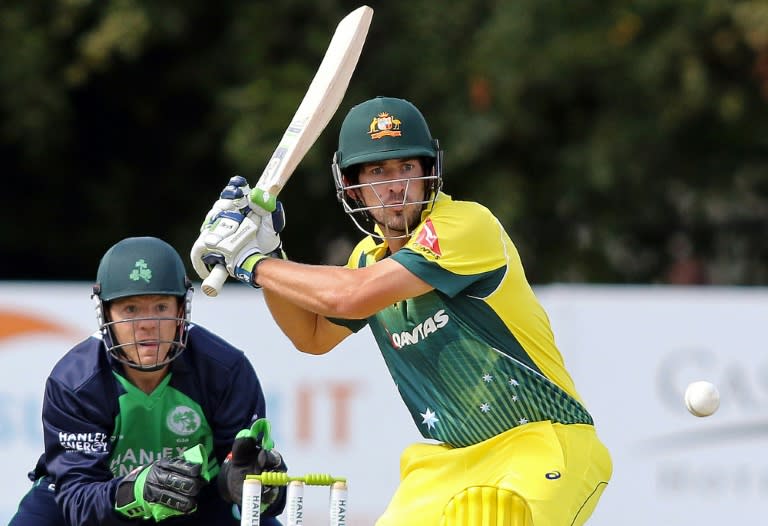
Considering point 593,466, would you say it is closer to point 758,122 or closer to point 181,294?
point 181,294

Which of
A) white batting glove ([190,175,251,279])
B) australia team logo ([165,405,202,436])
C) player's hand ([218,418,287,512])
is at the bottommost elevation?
player's hand ([218,418,287,512])

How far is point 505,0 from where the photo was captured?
37.3 ft

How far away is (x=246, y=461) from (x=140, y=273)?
72 centimetres

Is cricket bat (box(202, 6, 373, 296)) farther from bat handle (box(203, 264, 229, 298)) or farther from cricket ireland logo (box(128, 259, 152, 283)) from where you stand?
cricket ireland logo (box(128, 259, 152, 283))

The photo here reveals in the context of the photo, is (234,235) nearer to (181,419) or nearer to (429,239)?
(429,239)

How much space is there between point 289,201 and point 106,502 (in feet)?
25.9

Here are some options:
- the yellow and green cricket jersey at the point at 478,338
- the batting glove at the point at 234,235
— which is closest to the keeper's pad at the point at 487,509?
the yellow and green cricket jersey at the point at 478,338

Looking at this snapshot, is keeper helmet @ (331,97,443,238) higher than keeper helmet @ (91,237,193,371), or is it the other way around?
keeper helmet @ (331,97,443,238)

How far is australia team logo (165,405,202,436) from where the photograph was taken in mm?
4535

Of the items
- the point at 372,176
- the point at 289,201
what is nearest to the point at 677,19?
the point at 289,201

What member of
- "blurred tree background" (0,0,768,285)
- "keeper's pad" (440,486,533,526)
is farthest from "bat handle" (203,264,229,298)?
"blurred tree background" (0,0,768,285)

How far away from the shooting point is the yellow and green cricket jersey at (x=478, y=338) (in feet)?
13.4

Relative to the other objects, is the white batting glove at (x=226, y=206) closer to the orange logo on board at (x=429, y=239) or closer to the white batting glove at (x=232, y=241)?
the white batting glove at (x=232, y=241)

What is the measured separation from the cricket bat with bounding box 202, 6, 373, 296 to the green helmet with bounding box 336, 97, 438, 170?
223 mm
